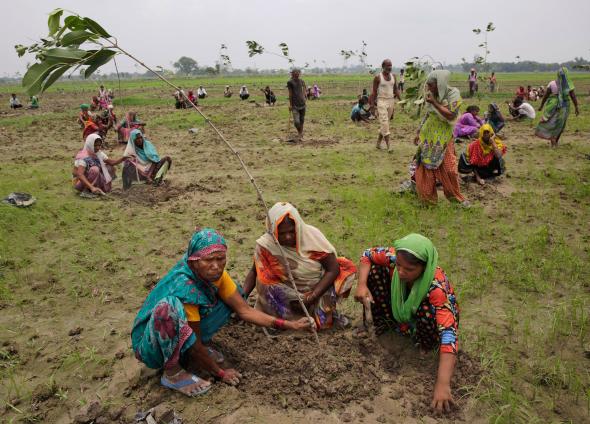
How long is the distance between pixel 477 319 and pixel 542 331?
1.45 feet

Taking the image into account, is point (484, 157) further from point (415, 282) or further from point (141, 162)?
point (141, 162)

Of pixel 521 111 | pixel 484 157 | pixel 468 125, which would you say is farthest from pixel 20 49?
pixel 521 111

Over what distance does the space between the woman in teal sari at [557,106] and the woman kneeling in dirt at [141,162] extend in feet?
25.1

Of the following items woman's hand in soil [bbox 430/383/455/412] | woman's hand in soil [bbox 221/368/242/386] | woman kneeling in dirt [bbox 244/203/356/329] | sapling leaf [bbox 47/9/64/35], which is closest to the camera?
sapling leaf [bbox 47/9/64/35]

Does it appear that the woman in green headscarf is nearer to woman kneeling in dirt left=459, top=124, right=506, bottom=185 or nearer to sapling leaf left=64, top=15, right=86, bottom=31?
woman kneeling in dirt left=459, top=124, right=506, bottom=185

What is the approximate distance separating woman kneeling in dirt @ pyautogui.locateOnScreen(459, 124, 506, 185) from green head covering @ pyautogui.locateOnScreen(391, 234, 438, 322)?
Answer: 14.0 ft

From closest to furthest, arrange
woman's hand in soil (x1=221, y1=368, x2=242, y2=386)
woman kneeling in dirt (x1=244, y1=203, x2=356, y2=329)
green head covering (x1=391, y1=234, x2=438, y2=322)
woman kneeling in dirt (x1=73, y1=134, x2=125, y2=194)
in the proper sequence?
green head covering (x1=391, y1=234, x2=438, y2=322), woman's hand in soil (x1=221, y1=368, x2=242, y2=386), woman kneeling in dirt (x1=244, y1=203, x2=356, y2=329), woman kneeling in dirt (x1=73, y1=134, x2=125, y2=194)

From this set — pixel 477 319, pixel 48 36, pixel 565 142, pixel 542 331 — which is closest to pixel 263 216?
pixel 477 319

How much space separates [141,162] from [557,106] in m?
8.22

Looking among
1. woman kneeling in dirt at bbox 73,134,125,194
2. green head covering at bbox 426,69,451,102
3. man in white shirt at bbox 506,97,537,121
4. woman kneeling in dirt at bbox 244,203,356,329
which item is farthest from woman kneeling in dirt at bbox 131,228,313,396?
man in white shirt at bbox 506,97,537,121

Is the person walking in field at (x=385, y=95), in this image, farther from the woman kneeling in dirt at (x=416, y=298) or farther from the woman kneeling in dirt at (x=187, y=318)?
the woman kneeling in dirt at (x=187, y=318)

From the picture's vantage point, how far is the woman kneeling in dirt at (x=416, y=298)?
7.64 ft

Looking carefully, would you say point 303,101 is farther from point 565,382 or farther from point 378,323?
point 565,382

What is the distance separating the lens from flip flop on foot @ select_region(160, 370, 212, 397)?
250 cm
